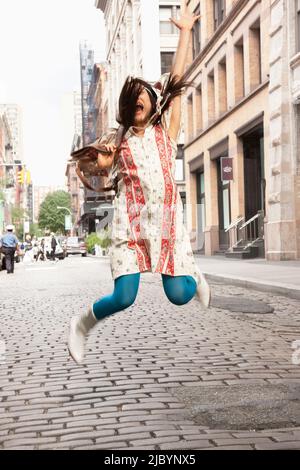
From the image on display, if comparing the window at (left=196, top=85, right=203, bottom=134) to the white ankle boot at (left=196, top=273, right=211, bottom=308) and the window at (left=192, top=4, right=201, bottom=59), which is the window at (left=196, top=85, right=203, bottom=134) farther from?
the white ankle boot at (left=196, top=273, right=211, bottom=308)

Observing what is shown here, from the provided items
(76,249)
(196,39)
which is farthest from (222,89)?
(76,249)

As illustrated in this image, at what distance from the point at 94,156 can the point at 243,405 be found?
5.73 feet

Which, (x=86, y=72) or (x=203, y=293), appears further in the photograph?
(x=86, y=72)

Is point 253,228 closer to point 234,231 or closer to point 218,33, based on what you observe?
point 234,231

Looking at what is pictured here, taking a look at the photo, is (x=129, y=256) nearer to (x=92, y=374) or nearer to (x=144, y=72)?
(x=92, y=374)

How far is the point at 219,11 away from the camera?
2917 cm

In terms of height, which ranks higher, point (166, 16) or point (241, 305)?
point (166, 16)

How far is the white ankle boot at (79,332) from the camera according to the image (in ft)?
13.9

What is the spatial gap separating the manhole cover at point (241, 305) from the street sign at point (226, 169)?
593 inches

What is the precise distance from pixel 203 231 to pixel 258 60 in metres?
9.81

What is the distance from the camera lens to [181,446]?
312 cm

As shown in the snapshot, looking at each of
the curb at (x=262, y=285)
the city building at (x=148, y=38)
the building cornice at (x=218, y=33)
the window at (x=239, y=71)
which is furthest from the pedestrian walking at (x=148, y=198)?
the city building at (x=148, y=38)

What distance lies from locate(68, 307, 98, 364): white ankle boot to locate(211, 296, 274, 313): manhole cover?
4.88 metres

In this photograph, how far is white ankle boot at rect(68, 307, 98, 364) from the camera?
4223 millimetres
